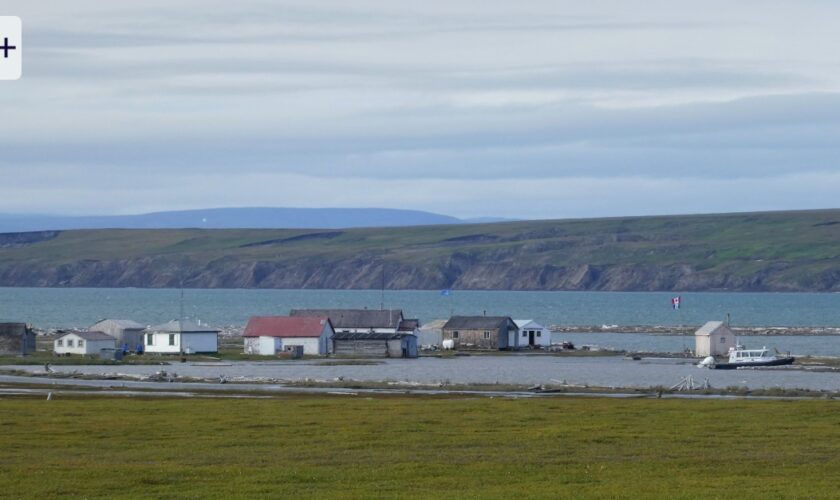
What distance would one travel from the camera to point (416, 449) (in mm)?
36562

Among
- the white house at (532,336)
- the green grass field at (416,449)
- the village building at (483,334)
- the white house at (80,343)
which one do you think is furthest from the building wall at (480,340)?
the green grass field at (416,449)

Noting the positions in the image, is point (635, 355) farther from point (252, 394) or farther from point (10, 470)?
point (10, 470)

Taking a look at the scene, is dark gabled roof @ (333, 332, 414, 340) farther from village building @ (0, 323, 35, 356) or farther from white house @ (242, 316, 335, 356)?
village building @ (0, 323, 35, 356)

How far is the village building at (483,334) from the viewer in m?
116

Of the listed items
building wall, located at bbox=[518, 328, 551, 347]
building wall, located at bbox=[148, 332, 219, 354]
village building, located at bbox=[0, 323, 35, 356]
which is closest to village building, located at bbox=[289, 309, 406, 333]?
building wall, located at bbox=[148, 332, 219, 354]

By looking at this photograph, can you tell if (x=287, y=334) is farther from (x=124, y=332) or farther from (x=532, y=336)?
(x=532, y=336)

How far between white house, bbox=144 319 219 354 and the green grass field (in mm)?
46316

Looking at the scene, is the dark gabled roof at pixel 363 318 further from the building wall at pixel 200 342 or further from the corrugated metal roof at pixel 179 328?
the corrugated metal roof at pixel 179 328

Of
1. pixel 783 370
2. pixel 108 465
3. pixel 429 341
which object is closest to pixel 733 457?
pixel 108 465

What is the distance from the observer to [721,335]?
103562 millimetres

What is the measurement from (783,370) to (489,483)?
206 feet

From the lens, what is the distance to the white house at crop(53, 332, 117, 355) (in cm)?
9612

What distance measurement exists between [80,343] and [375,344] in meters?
20.9

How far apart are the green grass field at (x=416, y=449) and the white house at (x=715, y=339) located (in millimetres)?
50647
